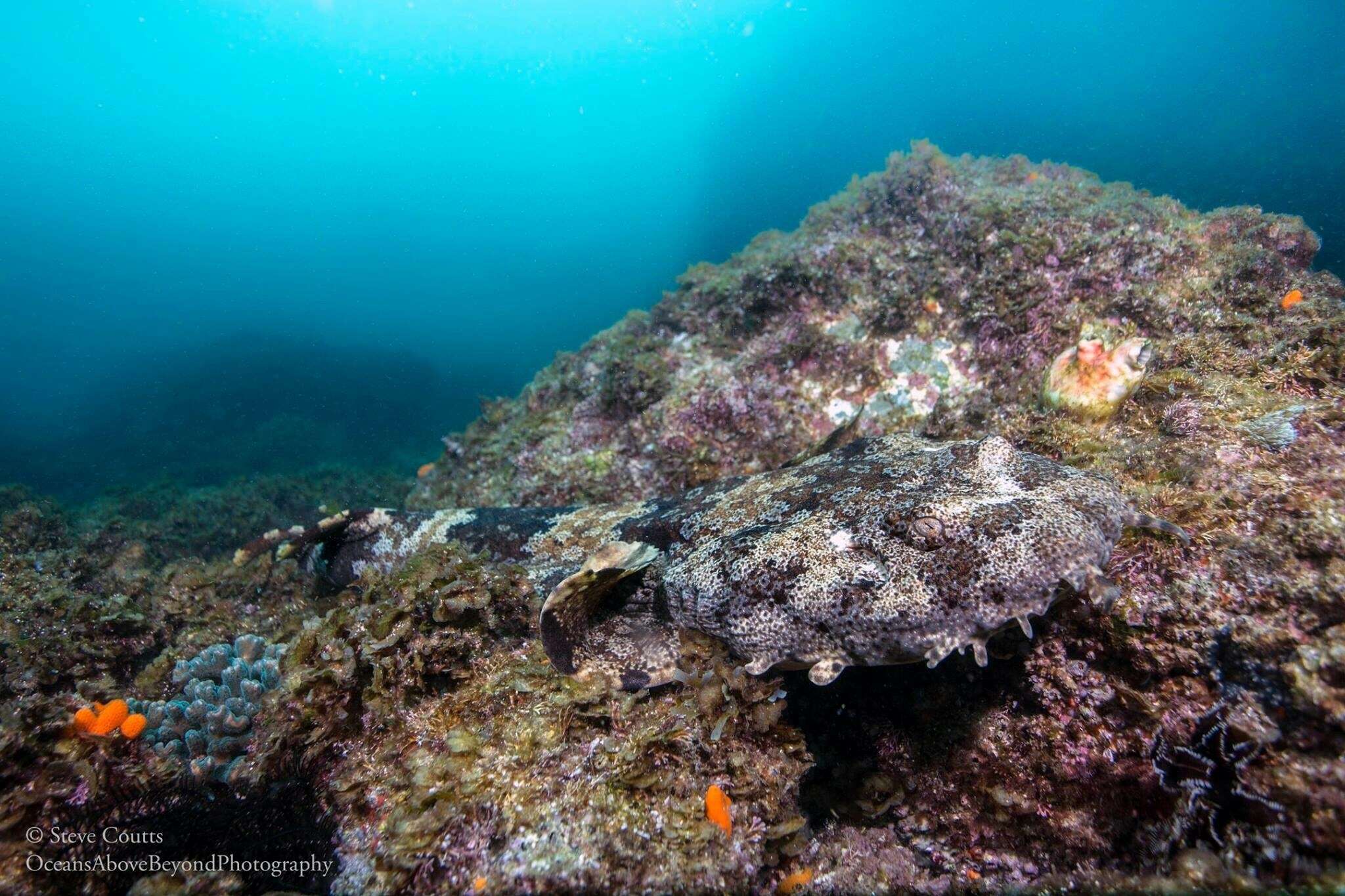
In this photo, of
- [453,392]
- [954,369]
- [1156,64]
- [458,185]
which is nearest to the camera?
[954,369]

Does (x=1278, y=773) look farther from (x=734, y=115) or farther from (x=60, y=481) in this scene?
(x=734, y=115)

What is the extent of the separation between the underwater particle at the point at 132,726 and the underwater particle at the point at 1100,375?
7.13m

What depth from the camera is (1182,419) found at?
3777 millimetres

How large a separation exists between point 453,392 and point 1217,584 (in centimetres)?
6591

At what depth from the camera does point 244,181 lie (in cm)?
12144

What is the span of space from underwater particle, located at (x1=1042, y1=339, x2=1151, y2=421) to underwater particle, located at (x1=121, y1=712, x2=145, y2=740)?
7127mm

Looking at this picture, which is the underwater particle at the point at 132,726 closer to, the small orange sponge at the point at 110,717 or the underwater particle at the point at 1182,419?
the small orange sponge at the point at 110,717

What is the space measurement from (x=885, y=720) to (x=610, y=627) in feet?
6.96

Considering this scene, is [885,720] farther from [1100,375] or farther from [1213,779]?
[1100,375]

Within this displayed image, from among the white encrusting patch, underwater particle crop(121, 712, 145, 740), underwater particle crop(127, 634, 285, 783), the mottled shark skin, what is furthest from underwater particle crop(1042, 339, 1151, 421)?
underwater particle crop(121, 712, 145, 740)

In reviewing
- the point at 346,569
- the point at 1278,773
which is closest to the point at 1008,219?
the point at 1278,773

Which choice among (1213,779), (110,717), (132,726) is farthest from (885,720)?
(110,717)

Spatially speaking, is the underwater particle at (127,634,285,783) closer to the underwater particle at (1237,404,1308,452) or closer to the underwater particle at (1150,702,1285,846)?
the underwater particle at (1150,702,1285,846)

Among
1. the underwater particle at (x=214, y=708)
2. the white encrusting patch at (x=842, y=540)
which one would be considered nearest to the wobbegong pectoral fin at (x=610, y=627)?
the white encrusting patch at (x=842, y=540)
